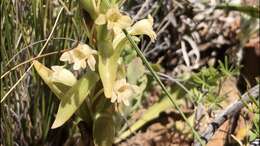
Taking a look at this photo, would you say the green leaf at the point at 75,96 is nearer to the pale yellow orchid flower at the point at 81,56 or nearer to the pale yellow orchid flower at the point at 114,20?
the pale yellow orchid flower at the point at 81,56

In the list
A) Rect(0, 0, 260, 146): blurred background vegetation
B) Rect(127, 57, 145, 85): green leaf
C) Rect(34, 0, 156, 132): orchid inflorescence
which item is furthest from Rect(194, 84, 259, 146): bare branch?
Rect(127, 57, 145, 85): green leaf

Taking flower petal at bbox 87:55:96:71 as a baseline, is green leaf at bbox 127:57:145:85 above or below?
below

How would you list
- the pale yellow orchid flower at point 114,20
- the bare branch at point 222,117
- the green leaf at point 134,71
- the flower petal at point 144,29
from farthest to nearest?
the green leaf at point 134,71 < the bare branch at point 222,117 < the flower petal at point 144,29 < the pale yellow orchid flower at point 114,20

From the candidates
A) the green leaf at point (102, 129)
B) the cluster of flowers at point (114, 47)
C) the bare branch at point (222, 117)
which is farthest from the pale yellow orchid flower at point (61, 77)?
the bare branch at point (222, 117)

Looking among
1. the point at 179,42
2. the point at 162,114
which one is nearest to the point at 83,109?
the point at 162,114

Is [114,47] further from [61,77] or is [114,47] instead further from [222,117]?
[222,117]

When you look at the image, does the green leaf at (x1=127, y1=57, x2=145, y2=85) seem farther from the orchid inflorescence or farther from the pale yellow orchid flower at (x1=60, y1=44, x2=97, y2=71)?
the pale yellow orchid flower at (x1=60, y1=44, x2=97, y2=71)
